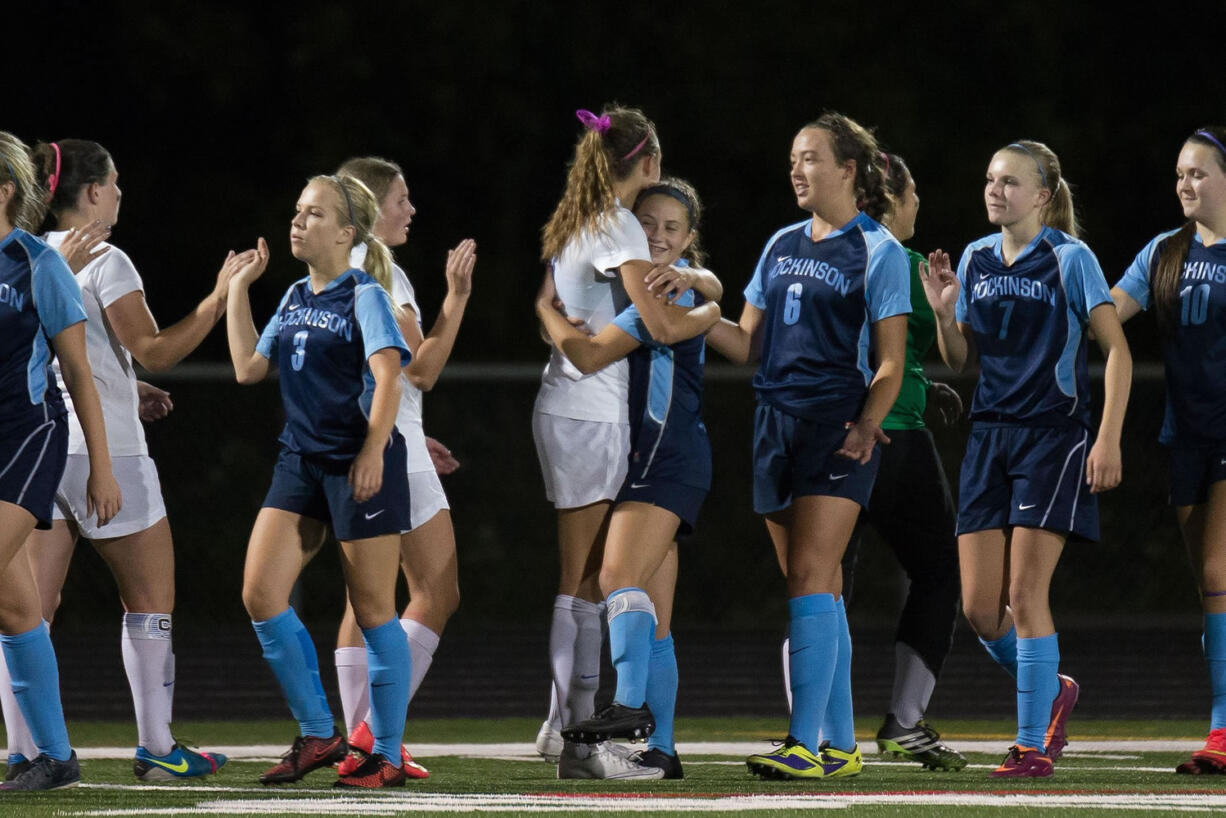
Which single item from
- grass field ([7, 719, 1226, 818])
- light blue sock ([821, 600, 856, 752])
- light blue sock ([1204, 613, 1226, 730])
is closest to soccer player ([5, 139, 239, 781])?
grass field ([7, 719, 1226, 818])

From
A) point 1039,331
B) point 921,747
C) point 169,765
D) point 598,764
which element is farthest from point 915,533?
point 169,765

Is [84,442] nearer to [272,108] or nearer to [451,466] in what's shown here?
[451,466]

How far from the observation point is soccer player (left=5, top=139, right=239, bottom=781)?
5965 mm

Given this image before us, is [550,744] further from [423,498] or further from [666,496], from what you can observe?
[666,496]

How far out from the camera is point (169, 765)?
604 centimetres

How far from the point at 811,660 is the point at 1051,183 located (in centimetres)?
163

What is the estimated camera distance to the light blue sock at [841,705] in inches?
244

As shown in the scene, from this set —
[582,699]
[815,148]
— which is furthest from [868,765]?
[815,148]

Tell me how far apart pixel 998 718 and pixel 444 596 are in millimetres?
3569

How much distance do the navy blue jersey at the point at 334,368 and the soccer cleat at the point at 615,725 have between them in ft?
3.23

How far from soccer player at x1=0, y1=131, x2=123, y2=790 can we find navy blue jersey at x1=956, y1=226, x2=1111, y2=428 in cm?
261

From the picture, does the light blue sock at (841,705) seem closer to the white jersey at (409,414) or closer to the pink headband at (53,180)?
the white jersey at (409,414)

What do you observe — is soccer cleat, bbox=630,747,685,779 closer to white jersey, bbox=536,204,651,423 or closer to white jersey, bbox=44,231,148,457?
white jersey, bbox=536,204,651,423

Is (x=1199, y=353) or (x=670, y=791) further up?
(x=1199, y=353)
